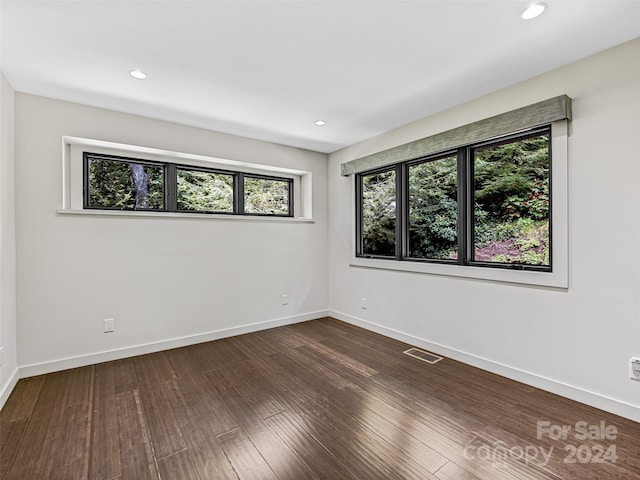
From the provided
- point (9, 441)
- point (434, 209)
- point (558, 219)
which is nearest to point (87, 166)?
point (9, 441)

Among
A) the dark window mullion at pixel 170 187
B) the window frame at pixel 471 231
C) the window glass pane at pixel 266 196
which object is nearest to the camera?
the window frame at pixel 471 231

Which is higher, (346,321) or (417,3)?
(417,3)

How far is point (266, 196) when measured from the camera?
14.1 ft

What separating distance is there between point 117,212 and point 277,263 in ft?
6.22

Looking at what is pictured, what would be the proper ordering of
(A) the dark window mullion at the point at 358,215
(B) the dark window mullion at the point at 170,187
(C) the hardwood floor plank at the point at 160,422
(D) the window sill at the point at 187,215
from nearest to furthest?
(C) the hardwood floor plank at the point at 160,422, (D) the window sill at the point at 187,215, (B) the dark window mullion at the point at 170,187, (A) the dark window mullion at the point at 358,215

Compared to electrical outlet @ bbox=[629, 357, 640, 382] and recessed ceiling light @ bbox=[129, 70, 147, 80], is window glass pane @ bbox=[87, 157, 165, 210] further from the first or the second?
electrical outlet @ bbox=[629, 357, 640, 382]

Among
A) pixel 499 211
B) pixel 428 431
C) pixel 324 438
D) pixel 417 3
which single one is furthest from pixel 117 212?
pixel 499 211

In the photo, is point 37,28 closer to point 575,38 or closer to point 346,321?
point 575,38

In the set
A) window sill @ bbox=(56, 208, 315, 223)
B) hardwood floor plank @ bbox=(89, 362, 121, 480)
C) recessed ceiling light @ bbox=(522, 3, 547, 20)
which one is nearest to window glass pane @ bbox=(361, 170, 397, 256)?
window sill @ bbox=(56, 208, 315, 223)

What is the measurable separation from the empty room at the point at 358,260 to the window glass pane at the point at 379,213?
4 cm

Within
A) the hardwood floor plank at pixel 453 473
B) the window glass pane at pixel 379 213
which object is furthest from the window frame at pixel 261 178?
the hardwood floor plank at pixel 453 473

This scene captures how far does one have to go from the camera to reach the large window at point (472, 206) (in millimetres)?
2580

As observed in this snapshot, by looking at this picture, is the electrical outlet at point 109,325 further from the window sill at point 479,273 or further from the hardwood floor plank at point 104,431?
the window sill at point 479,273

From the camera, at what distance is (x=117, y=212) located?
311cm
